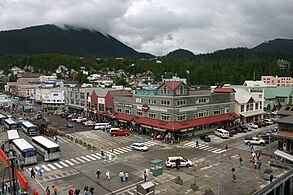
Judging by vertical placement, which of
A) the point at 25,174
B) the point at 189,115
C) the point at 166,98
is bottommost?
the point at 25,174

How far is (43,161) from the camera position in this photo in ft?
122

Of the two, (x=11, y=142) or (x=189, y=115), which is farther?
(x=189, y=115)

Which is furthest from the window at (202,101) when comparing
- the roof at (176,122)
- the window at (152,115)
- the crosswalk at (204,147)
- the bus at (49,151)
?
the bus at (49,151)

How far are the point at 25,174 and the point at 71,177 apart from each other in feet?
20.6

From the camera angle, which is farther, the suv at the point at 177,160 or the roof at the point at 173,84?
the roof at the point at 173,84

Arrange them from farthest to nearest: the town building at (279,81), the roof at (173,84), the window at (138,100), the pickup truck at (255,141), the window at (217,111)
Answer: the town building at (279,81)
the window at (217,111)
the window at (138,100)
the roof at (173,84)
the pickup truck at (255,141)

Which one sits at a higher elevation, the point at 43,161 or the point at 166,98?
the point at 166,98

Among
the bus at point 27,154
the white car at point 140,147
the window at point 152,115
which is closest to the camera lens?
the bus at point 27,154

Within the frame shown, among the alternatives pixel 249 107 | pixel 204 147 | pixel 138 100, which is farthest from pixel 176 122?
pixel 249 107

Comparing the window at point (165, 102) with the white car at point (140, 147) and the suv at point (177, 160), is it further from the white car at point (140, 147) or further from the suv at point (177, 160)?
the suv at point (177, 160)

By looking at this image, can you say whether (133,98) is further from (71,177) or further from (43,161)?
(71,177)

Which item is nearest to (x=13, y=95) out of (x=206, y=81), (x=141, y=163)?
A: (x=206, y=81)

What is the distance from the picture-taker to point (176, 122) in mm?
48000

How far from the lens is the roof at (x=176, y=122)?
47.6m
